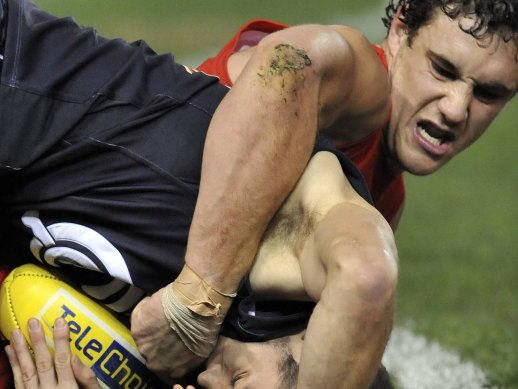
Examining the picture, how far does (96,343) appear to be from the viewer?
2.48m

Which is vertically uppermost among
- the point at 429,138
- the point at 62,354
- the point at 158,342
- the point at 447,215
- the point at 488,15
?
the point at 488,15

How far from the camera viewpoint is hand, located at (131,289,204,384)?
230 centimetres

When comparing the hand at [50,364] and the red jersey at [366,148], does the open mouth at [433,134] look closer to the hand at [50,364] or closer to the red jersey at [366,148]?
the red jersey at [366,148]

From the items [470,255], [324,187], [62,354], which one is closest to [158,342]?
[62,354]

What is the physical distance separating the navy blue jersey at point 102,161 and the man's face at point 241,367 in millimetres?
37

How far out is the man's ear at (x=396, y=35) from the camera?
3.24m

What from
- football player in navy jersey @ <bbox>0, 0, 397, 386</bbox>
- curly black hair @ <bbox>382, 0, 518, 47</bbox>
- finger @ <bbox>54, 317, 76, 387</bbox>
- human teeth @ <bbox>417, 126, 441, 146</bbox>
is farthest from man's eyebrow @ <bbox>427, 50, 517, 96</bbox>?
finger @ <bbox>54, 317, 76, 387</bbox>

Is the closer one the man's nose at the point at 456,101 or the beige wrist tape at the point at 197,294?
the beige wrist tape at the point at 197,294

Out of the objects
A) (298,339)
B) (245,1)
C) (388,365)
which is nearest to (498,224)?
(388,365)

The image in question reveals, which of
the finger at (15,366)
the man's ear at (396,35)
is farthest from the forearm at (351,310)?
the man's ear at (396,35)

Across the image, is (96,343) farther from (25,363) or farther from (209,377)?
(209,377)

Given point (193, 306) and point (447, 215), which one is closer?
point (193, 306)

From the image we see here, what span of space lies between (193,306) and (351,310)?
0.46m

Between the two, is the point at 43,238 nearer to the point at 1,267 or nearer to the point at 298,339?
the point at 1,267
